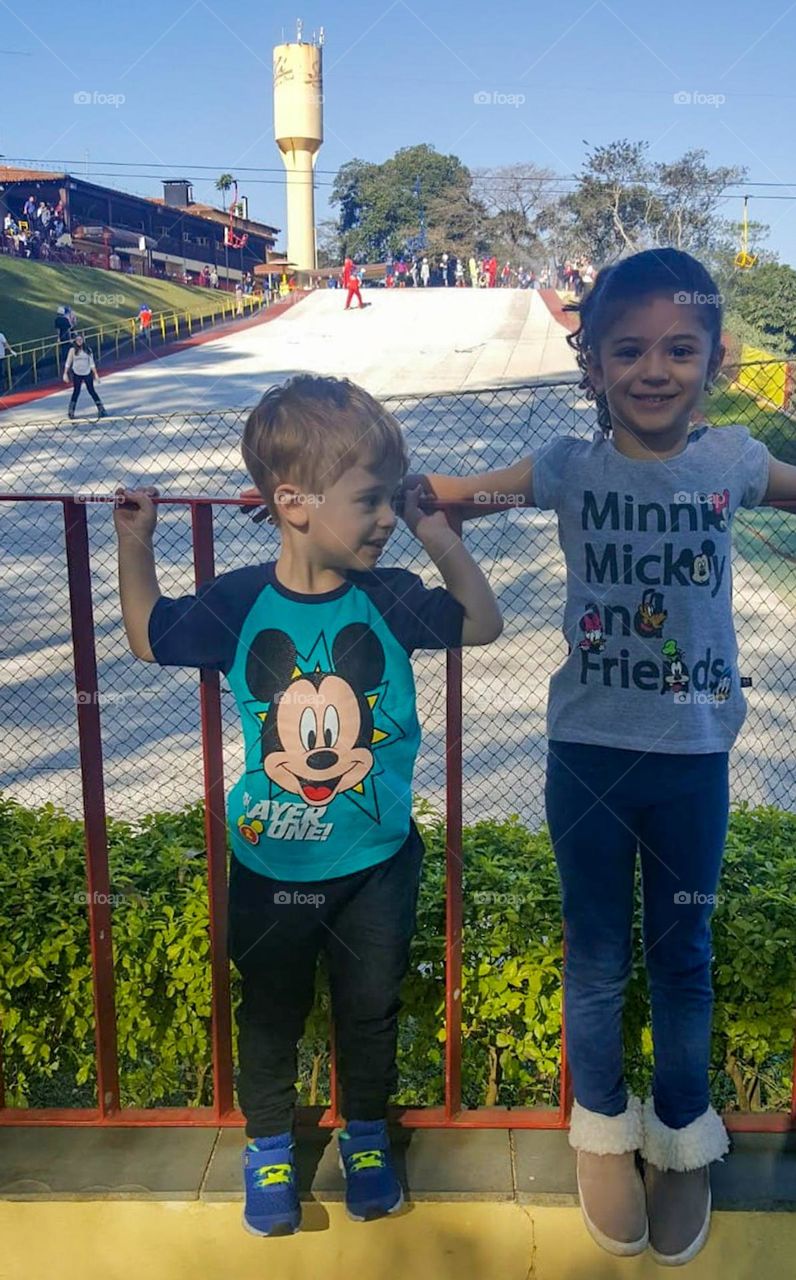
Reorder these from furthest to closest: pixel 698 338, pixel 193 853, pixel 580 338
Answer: pixel 193 853
pixel 580 338
pixel 698 338

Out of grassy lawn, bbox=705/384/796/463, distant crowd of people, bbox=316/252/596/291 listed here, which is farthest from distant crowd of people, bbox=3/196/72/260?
grassy lawn, bbox=705/384/796/463

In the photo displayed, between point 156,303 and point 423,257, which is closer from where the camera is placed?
point 156,303

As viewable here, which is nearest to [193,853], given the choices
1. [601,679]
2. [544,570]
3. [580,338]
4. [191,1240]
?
[191,1240]

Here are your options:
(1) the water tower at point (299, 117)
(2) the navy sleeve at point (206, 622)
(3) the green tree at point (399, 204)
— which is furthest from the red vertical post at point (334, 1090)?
(3) the green tree at point (399, 204)

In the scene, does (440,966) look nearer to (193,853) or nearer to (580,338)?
(193,853)

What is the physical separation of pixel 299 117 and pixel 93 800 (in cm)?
4319

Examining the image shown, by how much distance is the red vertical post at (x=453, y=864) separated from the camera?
2.02 m

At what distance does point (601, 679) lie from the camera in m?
1.77

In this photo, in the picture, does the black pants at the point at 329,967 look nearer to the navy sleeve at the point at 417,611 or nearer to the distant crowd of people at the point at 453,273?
the navy sleeve at the point at 417,611

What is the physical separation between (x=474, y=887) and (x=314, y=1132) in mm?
604

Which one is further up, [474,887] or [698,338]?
[698,338]

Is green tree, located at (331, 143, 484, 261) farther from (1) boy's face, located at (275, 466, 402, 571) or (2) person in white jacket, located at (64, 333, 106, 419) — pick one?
(1) boy's face, located at (275, 466, 402, 571)

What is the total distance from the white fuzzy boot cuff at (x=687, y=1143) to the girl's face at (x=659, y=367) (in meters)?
1.22

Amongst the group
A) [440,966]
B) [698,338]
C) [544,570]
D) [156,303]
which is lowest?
[440,966]
